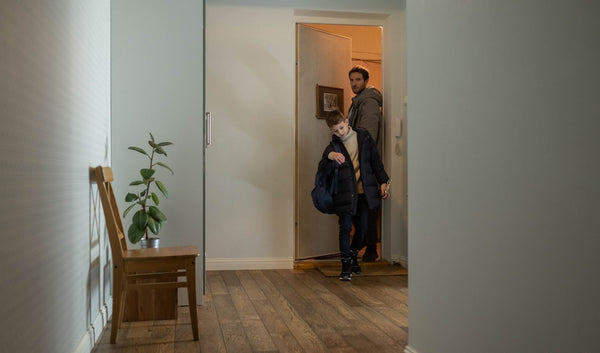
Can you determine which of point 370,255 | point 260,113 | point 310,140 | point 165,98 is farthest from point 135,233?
point 370,255

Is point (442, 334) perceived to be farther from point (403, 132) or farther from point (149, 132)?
point (403, 132)

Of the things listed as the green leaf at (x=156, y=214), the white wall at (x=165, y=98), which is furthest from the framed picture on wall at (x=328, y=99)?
the green leaf at (x=156, y=214)

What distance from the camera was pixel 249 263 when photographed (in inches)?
196

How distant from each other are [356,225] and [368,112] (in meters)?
1.02

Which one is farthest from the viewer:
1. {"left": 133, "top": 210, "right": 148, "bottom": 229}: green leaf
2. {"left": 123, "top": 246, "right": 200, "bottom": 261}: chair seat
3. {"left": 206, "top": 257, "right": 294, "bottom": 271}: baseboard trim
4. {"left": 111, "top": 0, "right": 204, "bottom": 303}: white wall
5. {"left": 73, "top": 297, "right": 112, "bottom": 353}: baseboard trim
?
{"left": 206, "top": 257, "right": 294, "bottom": 271}: baseboard trim

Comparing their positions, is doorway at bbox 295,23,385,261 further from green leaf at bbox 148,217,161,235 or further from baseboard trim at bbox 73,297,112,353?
baseboard trim at bbox 73,297,112,353

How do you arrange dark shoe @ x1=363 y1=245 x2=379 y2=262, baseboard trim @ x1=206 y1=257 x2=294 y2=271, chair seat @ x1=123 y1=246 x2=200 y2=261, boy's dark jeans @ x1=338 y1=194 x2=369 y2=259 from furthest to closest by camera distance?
dark shoe @ x1=363 y1=245 x2=379 y2=262 < baseboard trim @ x1=206 y1=257 x2=294 y2=271 < boy's dark jeans @ x1=338 y1=194 x2=369 y2=259 < chair seat @ x1=123 y1=246 x2=200 y2=261

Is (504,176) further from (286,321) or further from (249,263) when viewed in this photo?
(249,263)

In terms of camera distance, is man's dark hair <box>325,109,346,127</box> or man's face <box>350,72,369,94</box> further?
man's face <box>350,72,369,94</box>

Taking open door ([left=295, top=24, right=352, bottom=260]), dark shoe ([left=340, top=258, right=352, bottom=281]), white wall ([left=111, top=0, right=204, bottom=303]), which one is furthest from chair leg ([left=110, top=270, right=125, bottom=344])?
open door ([left=295, top=24, right=352, bottom=260])

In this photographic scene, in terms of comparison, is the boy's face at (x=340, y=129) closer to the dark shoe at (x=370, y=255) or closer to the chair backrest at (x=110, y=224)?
the dark shoe at (x=370, y=255)

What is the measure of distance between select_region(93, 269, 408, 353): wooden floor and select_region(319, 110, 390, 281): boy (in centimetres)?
36

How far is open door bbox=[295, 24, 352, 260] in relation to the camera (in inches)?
203

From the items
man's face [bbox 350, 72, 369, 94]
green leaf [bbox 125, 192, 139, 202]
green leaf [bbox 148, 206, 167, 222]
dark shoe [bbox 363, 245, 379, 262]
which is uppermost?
man's face [bbox 350, 72, 369, 94]
